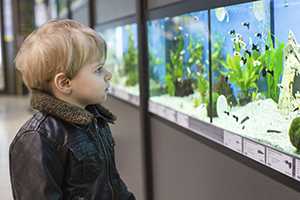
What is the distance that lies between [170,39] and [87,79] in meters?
1.16

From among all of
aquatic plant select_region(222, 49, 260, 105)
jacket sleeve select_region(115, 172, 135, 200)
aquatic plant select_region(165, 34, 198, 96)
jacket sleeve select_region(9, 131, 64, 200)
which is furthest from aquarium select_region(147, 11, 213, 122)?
jacket sleeve select_region(9, 131, 64, 200)

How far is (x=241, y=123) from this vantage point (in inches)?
72.8

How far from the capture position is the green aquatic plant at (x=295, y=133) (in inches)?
58.9

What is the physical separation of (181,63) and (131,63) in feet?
3.35

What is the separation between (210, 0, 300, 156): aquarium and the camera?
4.97 ft

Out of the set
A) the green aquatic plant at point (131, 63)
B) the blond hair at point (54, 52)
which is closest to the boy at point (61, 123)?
the blond hair at point (54, 52)

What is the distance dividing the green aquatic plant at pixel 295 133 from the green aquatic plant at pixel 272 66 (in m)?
0.12

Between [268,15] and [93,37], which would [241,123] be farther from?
[93,37]

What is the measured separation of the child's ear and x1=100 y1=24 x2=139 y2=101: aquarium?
1694 millimetres

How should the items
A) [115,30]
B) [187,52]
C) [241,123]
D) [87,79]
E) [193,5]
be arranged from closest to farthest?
[87,79]
[241,123]
[193,5]
[187,52]
[115,30]

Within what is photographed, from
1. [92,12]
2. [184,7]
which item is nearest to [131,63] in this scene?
[184,7]

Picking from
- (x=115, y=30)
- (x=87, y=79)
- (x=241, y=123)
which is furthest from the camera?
(x=115, y=30)

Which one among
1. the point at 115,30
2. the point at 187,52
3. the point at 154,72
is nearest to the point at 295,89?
the point at 187,52

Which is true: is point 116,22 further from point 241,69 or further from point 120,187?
point 120,187
